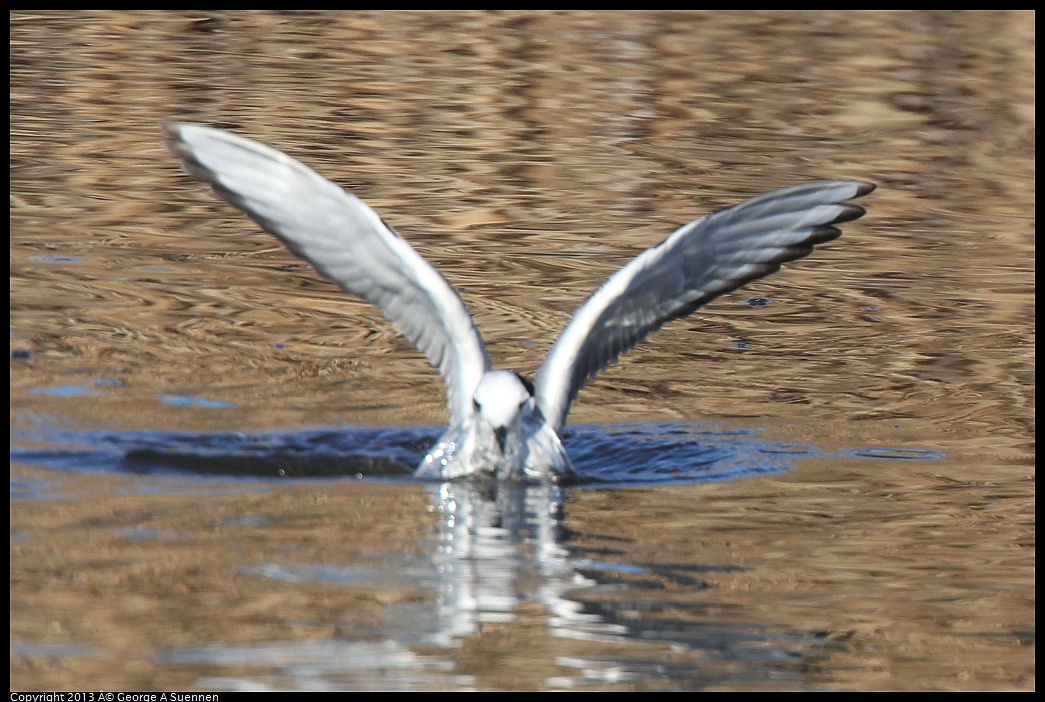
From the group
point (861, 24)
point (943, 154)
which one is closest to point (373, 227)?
point (943, 154)

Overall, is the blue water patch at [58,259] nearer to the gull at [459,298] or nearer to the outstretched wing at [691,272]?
the gull at [459,298]

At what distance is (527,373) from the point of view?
8.37 metres

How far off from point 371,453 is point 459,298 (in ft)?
2.62

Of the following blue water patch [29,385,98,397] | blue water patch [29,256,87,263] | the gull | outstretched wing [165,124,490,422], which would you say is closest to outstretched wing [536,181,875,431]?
the gull

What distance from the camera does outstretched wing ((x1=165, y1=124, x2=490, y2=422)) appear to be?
675 centimetres

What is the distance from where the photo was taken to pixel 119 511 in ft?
19.4

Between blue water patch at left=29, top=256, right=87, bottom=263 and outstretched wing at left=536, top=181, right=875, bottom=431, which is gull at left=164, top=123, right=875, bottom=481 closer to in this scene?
outstretched wing at left=536, top=181, right=875, bottom=431

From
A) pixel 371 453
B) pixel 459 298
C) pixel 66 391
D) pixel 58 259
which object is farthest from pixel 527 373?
pixel 58 259

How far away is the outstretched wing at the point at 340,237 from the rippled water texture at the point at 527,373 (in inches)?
21.1

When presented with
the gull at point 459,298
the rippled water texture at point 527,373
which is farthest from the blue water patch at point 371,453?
the gull at point 459,298

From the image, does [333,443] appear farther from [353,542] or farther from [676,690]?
[676,690]

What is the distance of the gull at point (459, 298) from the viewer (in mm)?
6746

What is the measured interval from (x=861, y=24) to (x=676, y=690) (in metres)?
15.3

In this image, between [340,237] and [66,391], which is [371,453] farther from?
[66,391]
